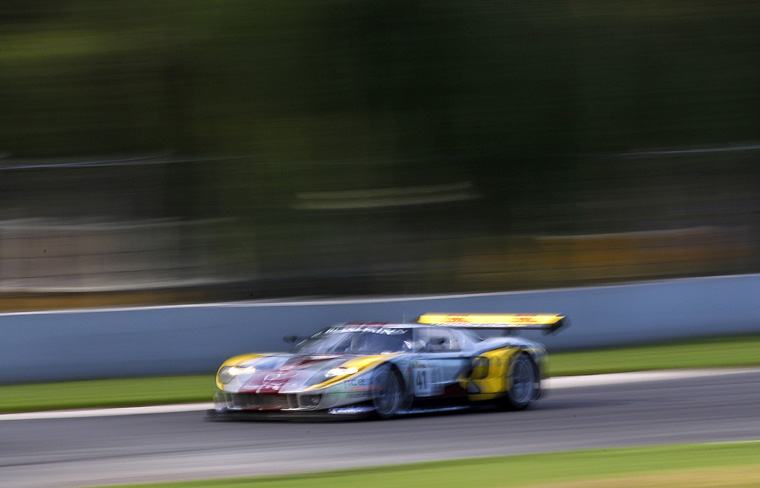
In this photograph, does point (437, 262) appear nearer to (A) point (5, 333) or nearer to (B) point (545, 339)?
(B) point (545, 339)

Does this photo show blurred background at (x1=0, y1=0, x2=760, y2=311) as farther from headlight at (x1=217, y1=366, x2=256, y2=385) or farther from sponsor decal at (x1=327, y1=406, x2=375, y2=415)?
sponsor decal at (x1=327, y1=406, x2=375, y2=415)

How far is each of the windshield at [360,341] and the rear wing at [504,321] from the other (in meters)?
0.64

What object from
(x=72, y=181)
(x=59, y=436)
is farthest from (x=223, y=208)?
(x=59, y=436)

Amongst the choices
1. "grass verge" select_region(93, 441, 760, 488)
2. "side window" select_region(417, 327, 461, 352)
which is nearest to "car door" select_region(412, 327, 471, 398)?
"side window" select_region(417, 327, 461, 352)

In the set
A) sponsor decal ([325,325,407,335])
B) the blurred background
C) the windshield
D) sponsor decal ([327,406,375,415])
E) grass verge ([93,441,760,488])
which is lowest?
grass verge ([93,441,760,488])

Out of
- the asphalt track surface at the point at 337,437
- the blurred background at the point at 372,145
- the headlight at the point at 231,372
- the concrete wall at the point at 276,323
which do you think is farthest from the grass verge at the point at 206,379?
the headlight at the point at 231,372

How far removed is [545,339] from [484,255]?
5.63 ft

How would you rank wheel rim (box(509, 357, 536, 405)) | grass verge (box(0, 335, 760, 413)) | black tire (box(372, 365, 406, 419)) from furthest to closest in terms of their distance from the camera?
grass verge (box(0, 335, 760, 413)) < wheel rim (box(509, 357, 536, 405)) < black tire (box(372, 365, 406, 419))

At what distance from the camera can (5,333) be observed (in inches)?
523

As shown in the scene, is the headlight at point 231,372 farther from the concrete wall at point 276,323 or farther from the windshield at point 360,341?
the concrete wall at point 276,323

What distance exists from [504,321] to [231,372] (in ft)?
8.88

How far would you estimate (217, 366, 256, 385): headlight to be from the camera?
9.68 m

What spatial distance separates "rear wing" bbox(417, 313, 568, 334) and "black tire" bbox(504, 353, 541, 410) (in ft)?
1.18

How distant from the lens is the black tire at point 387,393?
9.40m
